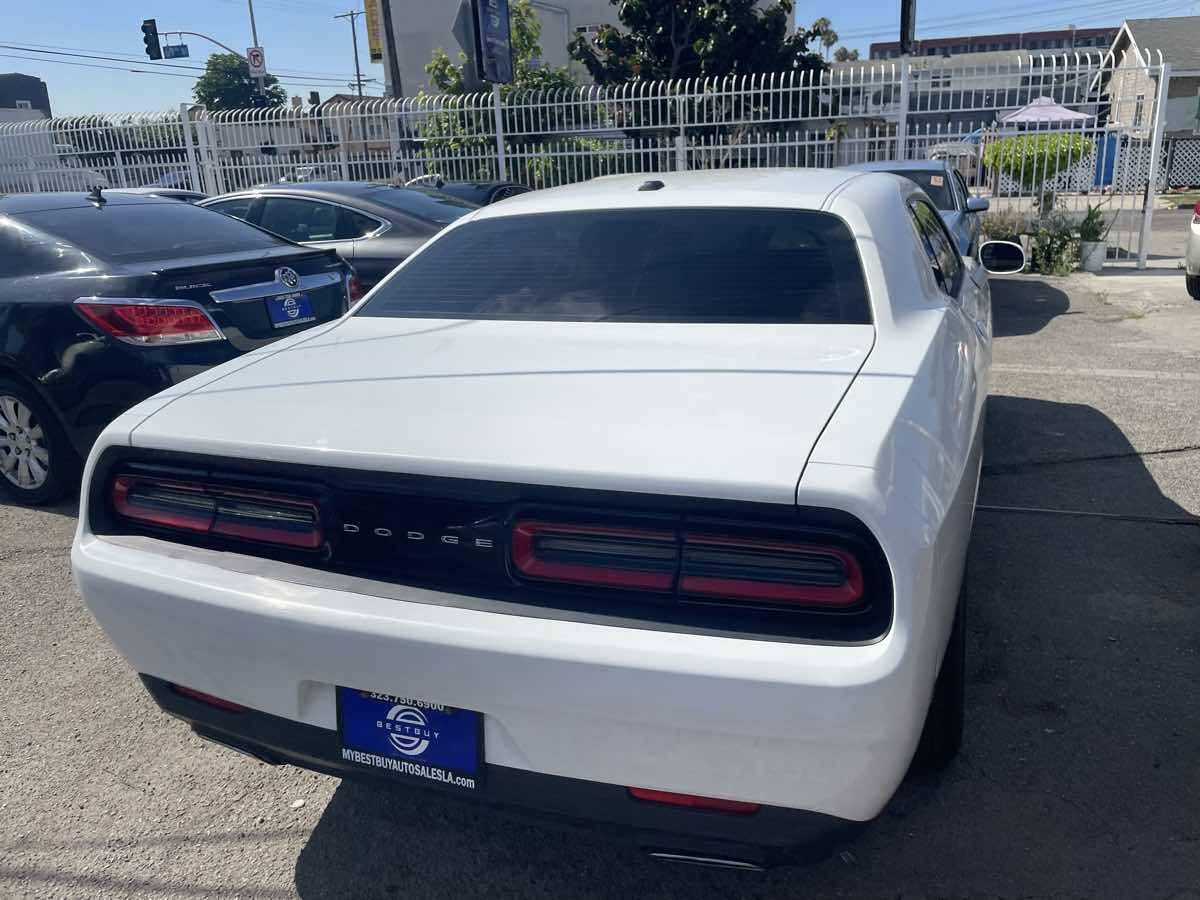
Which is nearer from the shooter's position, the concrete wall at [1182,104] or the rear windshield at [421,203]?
the rear windshield at [421,203]

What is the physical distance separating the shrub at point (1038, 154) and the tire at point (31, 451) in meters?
11.8

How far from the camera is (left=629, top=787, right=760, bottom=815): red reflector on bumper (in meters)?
1.74

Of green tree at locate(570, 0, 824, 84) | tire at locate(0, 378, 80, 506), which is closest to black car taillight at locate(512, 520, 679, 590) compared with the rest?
tire at locate(0, 378, 80, 506)

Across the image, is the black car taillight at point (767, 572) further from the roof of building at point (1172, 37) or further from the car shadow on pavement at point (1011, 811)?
the roof of building at point (1172, 37)

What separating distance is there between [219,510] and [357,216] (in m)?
5.83

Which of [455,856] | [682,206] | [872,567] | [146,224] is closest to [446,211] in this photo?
[146,224]

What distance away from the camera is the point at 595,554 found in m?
1.80

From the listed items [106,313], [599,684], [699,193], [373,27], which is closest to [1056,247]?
[699,193]

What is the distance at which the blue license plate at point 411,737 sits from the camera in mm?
1865

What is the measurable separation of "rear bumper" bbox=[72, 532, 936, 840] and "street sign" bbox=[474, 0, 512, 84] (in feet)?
44.4

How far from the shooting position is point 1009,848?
2330mm

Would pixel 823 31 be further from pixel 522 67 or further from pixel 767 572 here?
pixel 767 572

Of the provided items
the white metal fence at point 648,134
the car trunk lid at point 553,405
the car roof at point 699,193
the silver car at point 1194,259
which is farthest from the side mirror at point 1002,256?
the white metal fence at point 648,134

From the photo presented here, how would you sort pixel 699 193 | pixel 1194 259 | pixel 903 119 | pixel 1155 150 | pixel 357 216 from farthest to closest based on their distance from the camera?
pixel 903 119 → pixel 1155 150 → pixel 1194 259 → pixel 357 216 → pixel 699 193
